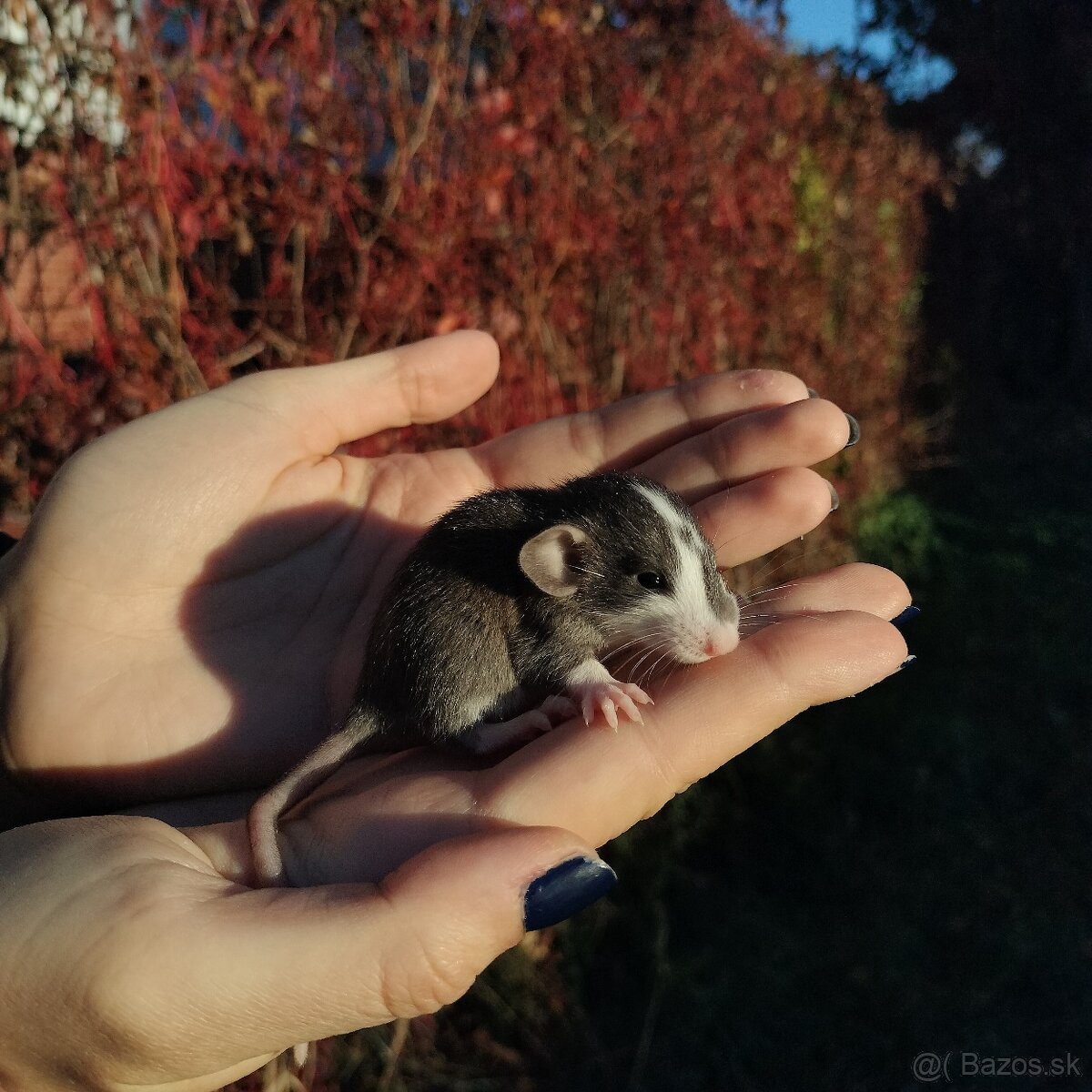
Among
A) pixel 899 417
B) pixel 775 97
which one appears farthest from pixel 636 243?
pixel 899 417

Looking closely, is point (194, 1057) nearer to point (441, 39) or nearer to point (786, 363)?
point (441, 39)

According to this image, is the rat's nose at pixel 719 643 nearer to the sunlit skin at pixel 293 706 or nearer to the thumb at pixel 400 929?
the sunlit skin at pixel 293 706

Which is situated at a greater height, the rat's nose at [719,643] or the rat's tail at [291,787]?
the rat's nose at [719,643]

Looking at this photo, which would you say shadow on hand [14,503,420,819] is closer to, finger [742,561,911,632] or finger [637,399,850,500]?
finger [637,399,850,500]

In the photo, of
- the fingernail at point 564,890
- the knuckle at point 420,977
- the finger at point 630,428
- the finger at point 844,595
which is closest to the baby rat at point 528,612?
the finger at point 844,595

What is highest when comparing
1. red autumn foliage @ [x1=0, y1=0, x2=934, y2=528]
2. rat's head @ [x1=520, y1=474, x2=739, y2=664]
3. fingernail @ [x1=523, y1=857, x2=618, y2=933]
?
red autumn foliage @ [x1=0, y1=0, x2=934, y2=528]

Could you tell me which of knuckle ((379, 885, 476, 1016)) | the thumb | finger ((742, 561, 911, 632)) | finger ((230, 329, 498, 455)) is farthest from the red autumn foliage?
knuckle ((379, 885, 476, 1016))
